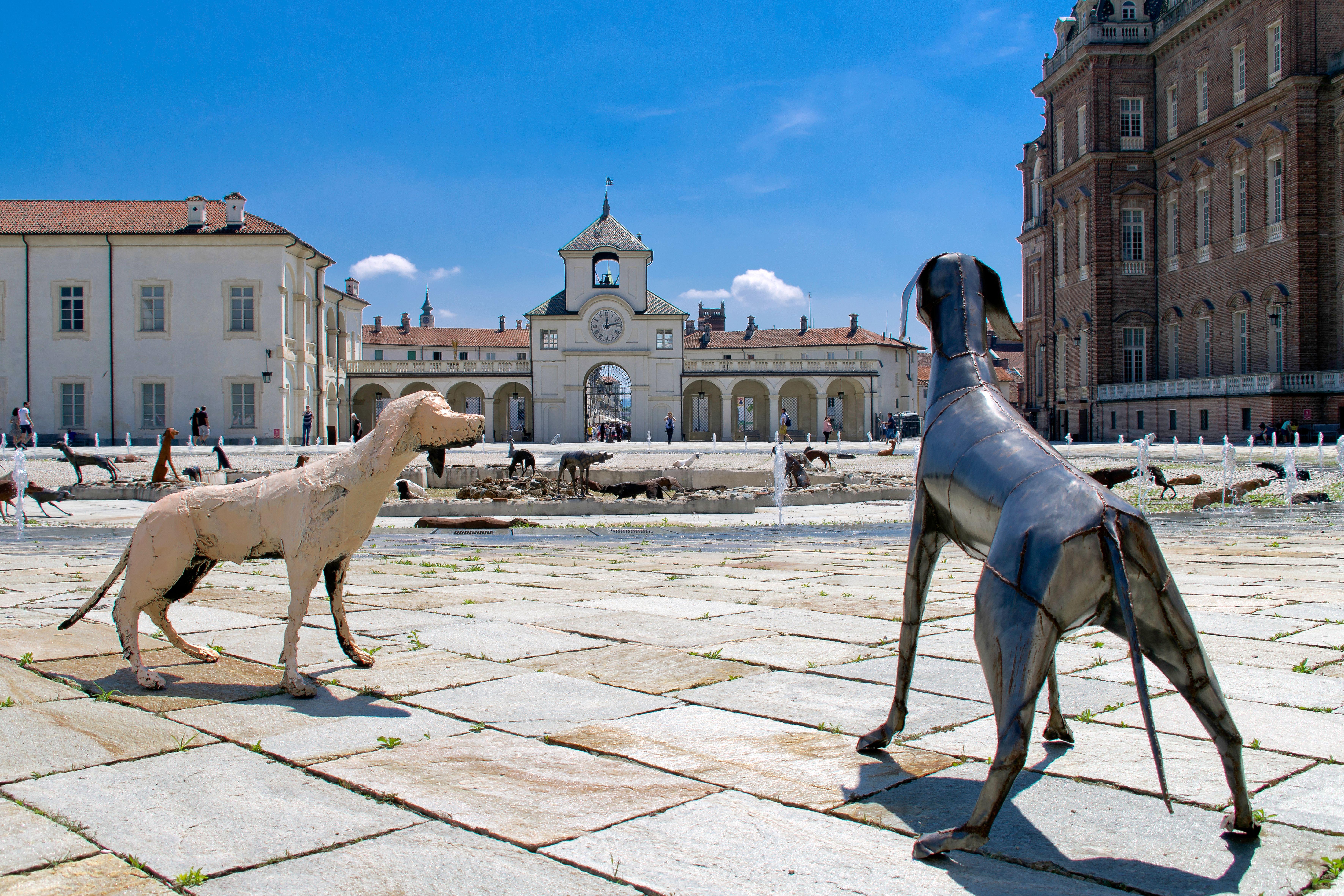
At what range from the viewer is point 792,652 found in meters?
5.13

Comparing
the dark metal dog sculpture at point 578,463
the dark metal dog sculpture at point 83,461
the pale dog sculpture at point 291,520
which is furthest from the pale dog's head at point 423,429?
the dark metal dog sculpture at point 83,461

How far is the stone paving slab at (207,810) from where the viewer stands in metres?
2.64

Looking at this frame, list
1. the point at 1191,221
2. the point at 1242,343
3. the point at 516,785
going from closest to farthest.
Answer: the point at 516,785
the point at 1242,343
the point at 1191,221

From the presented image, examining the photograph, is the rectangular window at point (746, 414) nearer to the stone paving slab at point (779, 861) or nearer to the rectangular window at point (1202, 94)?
the rectangular window at point (1202, 94)

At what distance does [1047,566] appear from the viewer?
2.53m

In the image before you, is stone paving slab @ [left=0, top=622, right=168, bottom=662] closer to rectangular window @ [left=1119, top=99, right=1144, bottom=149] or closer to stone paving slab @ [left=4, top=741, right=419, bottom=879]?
stone paving slab @ [left=4, top=741, right=419, bottom=879]

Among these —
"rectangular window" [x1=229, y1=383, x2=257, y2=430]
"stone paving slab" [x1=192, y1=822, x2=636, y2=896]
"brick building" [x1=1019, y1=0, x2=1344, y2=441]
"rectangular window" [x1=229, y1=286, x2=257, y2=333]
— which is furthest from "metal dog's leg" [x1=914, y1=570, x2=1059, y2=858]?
"rectangular window" [x1=229, y1=286, x2=257, y2=333]

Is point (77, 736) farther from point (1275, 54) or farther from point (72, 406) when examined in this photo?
point (1275, 54)

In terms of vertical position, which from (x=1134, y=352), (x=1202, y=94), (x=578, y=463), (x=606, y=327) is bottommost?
(x=578, y=463)

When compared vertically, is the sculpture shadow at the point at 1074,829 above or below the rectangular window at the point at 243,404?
below

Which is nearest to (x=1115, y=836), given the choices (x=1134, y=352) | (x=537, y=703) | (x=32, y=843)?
(x=537, y=703)

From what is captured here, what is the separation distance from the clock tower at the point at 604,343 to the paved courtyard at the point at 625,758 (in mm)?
47380

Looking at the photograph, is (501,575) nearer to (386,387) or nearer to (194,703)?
(194,703)

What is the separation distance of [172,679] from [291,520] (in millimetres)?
982
